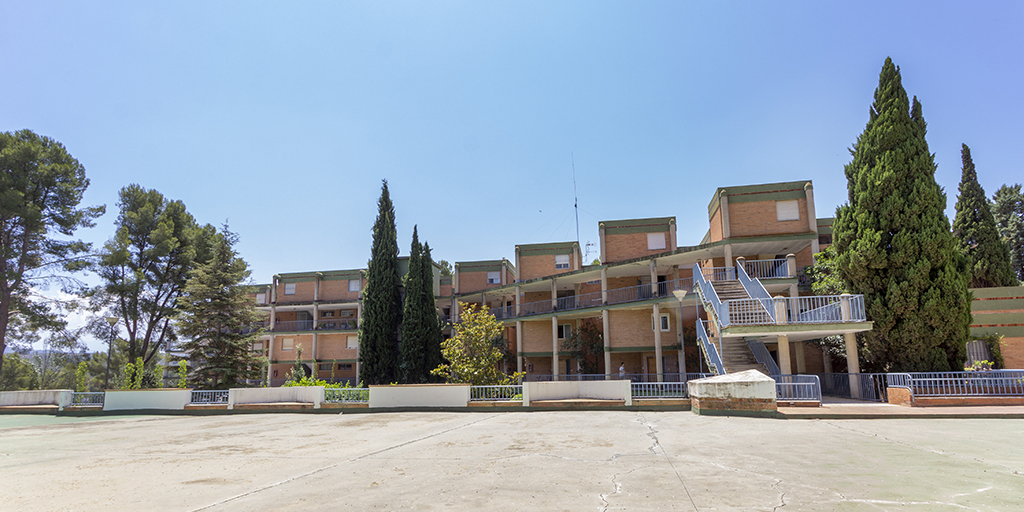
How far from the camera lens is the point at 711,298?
2247 centimetres

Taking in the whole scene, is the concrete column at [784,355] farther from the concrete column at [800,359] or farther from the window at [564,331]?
the window at [564,331]

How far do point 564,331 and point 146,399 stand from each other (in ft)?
80.8

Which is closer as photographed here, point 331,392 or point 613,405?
point 613,405

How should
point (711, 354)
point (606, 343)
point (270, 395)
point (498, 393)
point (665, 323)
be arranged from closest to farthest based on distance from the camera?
point (498, 393), point (711, 354), point (270, 395), point (606, 343), point (665, 323)

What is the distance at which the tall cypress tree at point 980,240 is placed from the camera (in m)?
31.5

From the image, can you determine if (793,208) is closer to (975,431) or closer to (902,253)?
(902,253)

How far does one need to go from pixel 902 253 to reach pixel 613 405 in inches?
493

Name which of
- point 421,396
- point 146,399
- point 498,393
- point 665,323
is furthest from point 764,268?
point 146,399

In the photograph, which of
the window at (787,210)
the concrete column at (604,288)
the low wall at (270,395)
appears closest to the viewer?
the low wall at (270,395)

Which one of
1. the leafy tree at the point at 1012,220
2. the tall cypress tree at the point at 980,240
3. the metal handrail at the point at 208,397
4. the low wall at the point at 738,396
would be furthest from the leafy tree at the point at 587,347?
the leafy tree at the point at 1012,220

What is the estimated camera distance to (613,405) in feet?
57.9

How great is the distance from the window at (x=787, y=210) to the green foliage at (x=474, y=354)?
16.2 meters

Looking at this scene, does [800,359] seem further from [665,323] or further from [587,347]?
[587,347]

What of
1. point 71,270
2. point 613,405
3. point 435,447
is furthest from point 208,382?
point 435,447
